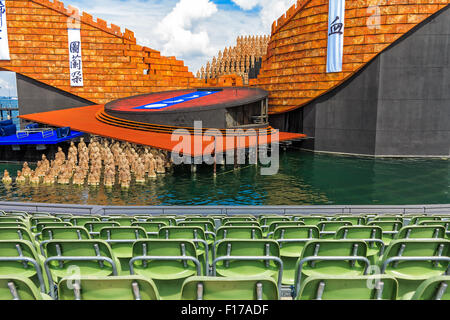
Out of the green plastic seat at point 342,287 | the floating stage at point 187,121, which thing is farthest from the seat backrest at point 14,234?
the floating stage at point 187,121

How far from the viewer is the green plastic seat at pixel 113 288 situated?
248cm

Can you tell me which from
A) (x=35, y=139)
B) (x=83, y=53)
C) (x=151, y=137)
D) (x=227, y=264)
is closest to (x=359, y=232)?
(x=227, y=264)

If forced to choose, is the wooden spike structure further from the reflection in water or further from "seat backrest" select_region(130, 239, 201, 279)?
"seat backrest" select_region(130, 239, 201, 279)

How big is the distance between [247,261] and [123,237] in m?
2.03

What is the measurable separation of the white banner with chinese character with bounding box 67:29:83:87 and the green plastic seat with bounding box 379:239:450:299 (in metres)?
36.1

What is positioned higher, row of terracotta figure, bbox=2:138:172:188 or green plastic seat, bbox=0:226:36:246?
green plastic seat, bbox=0:226:36:246

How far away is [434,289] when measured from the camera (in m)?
2.32

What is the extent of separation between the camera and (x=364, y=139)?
26.6m

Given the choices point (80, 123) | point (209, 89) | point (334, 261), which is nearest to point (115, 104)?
point (80, 123)

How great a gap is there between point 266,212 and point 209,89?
A: 2526 centimetres

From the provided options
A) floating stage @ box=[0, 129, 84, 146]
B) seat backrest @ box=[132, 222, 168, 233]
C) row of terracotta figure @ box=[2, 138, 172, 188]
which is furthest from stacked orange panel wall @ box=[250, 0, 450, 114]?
seat backrest @ box=[132, 222, 168, 233]

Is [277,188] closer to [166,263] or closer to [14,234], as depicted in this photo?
[14,234]

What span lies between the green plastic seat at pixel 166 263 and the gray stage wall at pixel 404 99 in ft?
82.4

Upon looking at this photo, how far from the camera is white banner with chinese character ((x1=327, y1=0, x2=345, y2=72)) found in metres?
25.5
